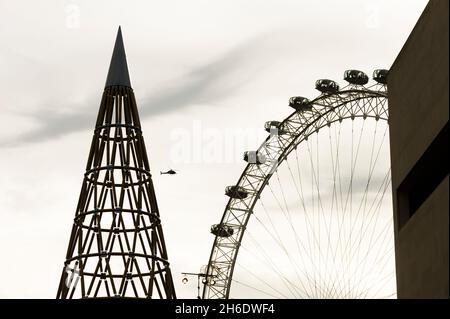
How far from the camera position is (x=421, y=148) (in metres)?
41.3

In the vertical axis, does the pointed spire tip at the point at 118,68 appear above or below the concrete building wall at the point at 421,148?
above

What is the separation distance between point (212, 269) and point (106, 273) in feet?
127

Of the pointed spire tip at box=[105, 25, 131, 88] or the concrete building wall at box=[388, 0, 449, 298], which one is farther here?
the pointed spire tip at box=[105, 25, 131, 88]

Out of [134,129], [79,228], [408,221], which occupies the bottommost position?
[408,221]

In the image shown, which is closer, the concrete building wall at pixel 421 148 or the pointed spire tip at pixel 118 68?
the concrete building wall at pixel 421 148

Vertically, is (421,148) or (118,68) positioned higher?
(118,68)

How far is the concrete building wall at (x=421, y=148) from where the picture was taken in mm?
37594

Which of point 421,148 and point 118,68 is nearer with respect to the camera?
point 421,148

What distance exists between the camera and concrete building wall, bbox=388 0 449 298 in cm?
3759

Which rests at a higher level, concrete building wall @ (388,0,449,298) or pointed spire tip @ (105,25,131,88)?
pointed spire tip @ (105,25,131,88)
